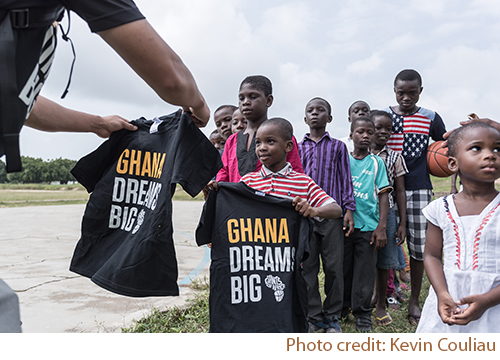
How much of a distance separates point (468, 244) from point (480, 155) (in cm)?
50

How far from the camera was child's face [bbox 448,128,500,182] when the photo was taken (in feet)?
6.84

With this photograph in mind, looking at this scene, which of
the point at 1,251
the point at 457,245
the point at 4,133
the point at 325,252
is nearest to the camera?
the point at 4,133

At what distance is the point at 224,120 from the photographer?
4.64 metres

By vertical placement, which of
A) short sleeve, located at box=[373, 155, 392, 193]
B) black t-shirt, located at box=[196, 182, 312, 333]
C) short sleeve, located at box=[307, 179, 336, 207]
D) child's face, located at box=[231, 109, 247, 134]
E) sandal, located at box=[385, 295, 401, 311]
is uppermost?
child's face, located at box=[231, 109, 247, 134]

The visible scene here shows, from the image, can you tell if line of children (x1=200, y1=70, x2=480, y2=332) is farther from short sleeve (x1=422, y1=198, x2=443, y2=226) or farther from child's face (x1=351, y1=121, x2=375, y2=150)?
short sleeve (x1=422, y1=198, x2=443, y2=226)

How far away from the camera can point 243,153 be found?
3.28 m

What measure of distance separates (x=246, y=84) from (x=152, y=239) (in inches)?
69.1

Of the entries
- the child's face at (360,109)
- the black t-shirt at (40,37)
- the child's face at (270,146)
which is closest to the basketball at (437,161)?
the child's face at (360,109)

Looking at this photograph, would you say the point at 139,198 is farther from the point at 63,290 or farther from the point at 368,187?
the point at 63,290

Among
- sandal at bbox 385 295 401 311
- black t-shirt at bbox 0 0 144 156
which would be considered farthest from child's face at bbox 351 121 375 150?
black t-shirt at bbox 0 0 144 156

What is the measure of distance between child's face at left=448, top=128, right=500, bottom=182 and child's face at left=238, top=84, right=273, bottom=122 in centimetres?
170

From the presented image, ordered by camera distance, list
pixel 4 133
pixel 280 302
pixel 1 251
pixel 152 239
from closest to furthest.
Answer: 1. pixel 4 133
2. pixel 152 239
3. pixel 280 302
4. pixel 1 251
